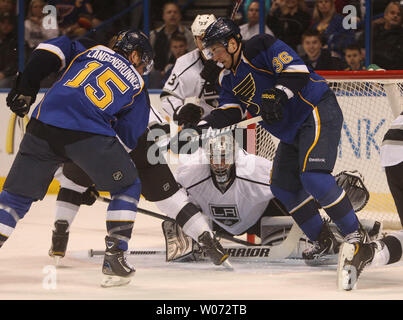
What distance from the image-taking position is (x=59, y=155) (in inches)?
135

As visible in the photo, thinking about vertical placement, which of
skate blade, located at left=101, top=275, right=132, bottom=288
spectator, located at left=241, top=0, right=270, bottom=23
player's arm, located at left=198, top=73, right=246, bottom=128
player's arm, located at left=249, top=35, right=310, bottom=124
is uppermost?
player's arm, located at left=249, top=35, right=310, bottom=124

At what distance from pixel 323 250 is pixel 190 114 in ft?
3.55

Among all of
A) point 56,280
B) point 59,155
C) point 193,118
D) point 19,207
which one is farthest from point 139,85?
point 193,118

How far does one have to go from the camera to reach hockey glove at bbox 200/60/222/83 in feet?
16.8

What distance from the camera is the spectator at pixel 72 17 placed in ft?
23.0

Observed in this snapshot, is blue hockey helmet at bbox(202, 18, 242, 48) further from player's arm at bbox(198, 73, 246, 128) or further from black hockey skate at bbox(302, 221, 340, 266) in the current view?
black hockey skate at bbox(302, 221, 340, 266)

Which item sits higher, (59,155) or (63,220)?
(59,155)

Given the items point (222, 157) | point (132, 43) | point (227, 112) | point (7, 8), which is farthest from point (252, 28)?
point (132, 43)

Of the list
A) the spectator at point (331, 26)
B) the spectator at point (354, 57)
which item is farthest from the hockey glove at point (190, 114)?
the spectator at point (331, 26)

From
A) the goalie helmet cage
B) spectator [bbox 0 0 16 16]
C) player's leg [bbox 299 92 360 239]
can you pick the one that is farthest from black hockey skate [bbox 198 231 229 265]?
spectator [bbox 0 0 16 16]

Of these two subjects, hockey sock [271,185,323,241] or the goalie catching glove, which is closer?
hockey sock [271,185,323,241]
